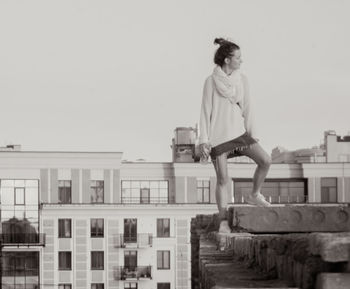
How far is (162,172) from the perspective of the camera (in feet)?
260

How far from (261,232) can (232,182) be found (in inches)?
2756

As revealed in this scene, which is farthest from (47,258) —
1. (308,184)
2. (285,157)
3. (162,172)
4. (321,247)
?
(321,247)

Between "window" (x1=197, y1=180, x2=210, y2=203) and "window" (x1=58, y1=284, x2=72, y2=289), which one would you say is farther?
"window" (x1=197, y1=180, x2=210, y2=203)

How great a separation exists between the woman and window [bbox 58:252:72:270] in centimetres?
6359

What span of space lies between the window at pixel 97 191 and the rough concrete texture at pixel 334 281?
2930 inches

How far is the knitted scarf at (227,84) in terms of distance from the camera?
11.8 meters

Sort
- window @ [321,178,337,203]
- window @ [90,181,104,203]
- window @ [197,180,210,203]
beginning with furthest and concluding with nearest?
window @ [321,178,337,203]
window @ [197,180,210,203]
window @ [90,181,104,203]

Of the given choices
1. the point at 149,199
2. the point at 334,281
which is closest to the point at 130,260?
the point at 149,199

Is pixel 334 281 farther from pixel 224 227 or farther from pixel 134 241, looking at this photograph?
pixel 134 241

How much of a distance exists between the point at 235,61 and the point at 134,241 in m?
64.2

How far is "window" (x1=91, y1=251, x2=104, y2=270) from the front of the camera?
75500 millimetres

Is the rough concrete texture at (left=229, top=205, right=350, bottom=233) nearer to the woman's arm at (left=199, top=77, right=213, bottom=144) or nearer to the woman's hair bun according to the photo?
the woman's arm at (left=199, top=77, right=213, bottom=144)

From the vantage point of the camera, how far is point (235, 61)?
11.7 meters

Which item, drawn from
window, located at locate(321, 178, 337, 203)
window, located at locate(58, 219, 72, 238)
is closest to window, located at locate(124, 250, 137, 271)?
Result: window, located at locate(58, 219, 72, 238)
